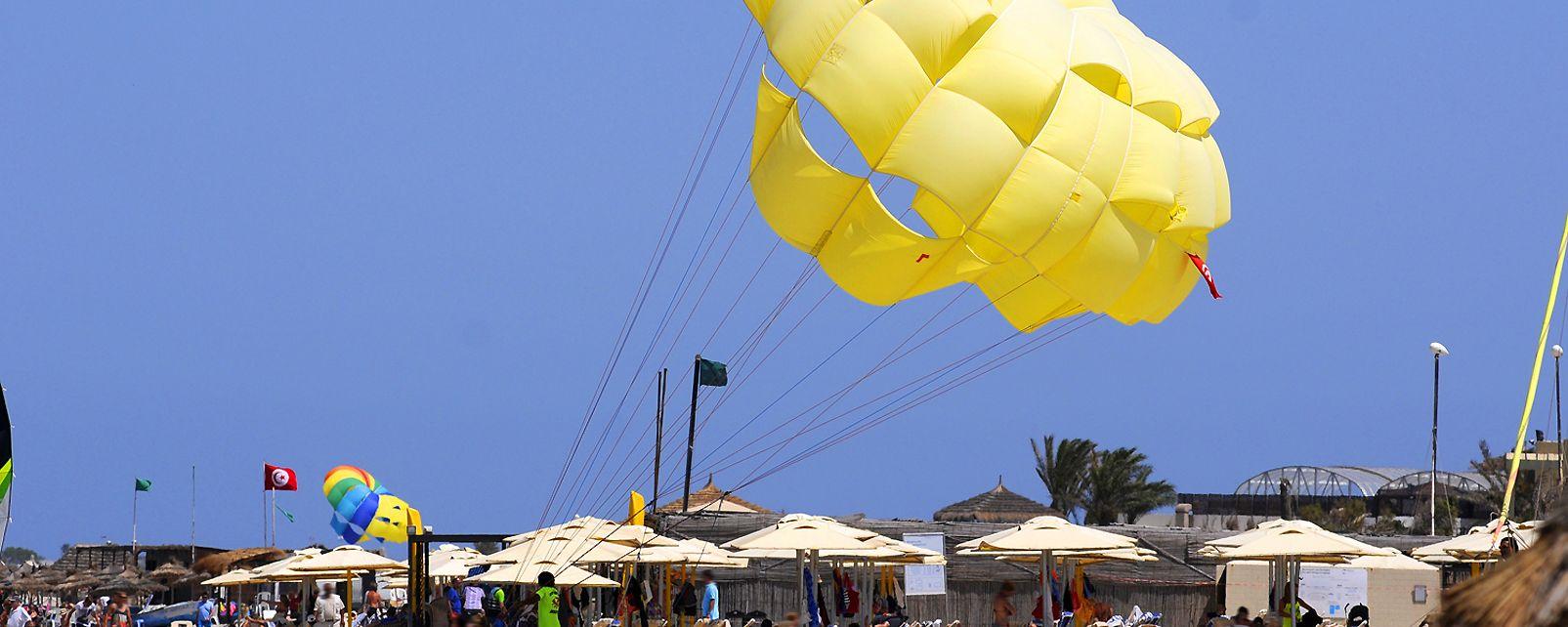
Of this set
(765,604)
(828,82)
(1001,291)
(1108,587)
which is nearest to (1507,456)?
(1108,587)

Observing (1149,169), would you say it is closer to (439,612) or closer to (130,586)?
(439,612)

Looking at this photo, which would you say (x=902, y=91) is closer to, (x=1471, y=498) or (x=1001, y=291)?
(x=1001, y=291)

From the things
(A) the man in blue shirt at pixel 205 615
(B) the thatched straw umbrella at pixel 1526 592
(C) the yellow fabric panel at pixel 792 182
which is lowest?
(A) the man in blue shirt at pixel 205 615

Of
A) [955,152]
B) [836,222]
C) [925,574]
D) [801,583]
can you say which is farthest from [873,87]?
[925,574]

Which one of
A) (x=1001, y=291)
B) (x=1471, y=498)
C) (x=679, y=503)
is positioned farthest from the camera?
(x=1471, y=498)

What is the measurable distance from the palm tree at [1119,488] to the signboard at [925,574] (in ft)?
67.1

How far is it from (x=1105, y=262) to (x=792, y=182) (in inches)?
93.9

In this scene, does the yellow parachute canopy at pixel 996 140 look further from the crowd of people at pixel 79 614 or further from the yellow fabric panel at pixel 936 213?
the crowd of people at pixel 79 614

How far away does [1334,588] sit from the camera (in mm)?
28391

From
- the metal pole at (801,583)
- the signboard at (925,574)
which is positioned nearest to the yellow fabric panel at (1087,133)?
the metal pole at (801,583)

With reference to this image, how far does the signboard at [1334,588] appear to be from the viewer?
2825cm

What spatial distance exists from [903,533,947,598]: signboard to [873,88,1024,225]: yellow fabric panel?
16.7 m

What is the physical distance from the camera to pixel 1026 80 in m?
12.5

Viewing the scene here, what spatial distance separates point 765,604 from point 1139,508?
22.6 metres
